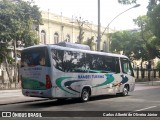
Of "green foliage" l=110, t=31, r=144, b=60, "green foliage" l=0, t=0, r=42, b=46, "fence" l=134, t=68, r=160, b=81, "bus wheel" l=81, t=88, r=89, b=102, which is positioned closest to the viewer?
"bus wheel" l=81, t=88, r=89, b=102

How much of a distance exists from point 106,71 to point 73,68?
3.41 meters

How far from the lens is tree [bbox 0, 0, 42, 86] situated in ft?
103

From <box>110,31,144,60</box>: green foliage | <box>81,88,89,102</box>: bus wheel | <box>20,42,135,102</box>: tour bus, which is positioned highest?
<box>110,31,144,60</box>: green foliage

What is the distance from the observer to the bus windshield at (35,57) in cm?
1595

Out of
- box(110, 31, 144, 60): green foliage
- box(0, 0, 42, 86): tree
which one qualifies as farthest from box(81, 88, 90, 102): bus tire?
box(110, 31, 144, 60): green foliage

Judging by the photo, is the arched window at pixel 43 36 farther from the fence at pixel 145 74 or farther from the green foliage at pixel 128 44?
the fence at pixel 145 74

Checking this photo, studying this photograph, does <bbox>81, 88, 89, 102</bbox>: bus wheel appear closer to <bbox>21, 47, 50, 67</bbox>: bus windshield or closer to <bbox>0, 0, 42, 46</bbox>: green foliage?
<bbox>21, 47, 50, 67</bbox>: bus windshield

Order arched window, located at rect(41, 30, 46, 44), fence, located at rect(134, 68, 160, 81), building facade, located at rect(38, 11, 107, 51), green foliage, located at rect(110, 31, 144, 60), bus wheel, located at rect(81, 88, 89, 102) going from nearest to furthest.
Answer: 1. bus wheel, located at rect(81, 88, 89, 102)
2. building facade, located at rect(38, 11, 107, 51)
3. arched window, located at rect(41, 30, 46, 44)
4. green foliage, located at rect(110, 31, 144, 60)
5. fence, located at rect(134, 68, 160, 81)

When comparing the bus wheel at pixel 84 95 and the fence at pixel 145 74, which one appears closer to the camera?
the bus wheel at pixel 84 95

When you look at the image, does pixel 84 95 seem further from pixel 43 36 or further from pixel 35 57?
pixel 43 36

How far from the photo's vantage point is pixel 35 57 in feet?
53.8

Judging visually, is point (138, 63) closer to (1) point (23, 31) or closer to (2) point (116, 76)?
(1) point (23, 31)

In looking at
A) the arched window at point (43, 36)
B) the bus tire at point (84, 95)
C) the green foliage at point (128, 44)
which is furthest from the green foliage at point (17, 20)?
the green foliage at point (128, 44)

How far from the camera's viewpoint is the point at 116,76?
21078mm
